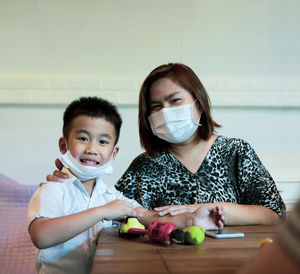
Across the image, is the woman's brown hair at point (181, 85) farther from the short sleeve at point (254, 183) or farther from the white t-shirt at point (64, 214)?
the white t-shirt at point (64, 214)

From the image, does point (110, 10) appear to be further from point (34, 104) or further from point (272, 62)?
point (272, 62)

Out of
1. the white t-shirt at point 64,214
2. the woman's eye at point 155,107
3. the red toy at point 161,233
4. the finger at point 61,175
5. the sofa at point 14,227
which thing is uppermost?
the woman's eye at point 155,107

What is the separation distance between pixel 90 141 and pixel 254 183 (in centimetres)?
72

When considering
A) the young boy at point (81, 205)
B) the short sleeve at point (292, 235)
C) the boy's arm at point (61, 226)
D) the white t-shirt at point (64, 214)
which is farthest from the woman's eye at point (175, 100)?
the short sleeve at point (292, 235)

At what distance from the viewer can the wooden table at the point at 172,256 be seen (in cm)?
68

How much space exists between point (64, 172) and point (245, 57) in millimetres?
1765

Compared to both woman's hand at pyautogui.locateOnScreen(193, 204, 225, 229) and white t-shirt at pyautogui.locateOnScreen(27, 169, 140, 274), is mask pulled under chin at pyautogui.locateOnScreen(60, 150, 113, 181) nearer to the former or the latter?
white t-shirt at pyautogui.locateOnScreen(27, 169, 140, 274)

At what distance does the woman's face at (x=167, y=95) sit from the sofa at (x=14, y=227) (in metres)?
0.90

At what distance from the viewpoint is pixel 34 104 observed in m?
2.55

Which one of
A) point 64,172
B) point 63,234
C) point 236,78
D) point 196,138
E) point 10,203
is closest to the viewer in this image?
point 63,234

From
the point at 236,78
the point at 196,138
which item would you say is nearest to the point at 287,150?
the point at 236,78

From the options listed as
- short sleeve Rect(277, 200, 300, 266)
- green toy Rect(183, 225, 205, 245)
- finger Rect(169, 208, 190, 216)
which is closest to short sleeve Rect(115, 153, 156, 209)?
finger Rect(169, 208, 190, 216)

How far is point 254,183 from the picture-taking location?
169cm

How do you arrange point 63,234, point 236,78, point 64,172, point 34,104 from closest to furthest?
point 63,234 → point 64,172 → point 34,104 → point 236,78
